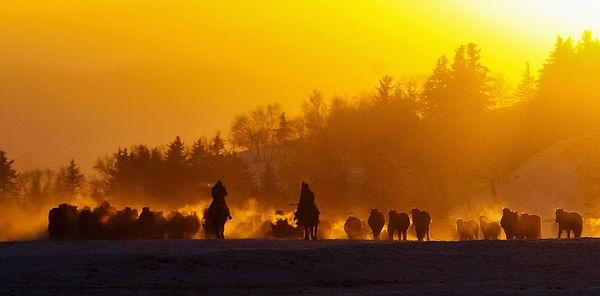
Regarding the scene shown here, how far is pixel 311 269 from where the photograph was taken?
31.0 meters

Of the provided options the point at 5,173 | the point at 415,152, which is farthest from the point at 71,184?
the point at 415,152

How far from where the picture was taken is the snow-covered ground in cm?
2689

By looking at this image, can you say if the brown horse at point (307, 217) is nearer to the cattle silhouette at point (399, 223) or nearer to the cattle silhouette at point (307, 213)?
the cattle silhouette at point (307, 213)

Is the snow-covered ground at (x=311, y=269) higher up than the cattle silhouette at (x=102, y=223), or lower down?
lower down

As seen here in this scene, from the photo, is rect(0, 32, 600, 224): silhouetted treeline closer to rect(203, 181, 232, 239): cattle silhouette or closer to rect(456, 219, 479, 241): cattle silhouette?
rect(456, 219, 479, 241): cattle silhouette

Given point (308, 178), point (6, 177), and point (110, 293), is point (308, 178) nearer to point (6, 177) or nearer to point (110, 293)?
point (6, 177)

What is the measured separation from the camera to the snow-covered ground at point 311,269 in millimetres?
26891

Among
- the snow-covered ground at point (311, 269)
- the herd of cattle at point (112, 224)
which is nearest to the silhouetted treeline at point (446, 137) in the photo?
the herd of cattle at point (112, 224)

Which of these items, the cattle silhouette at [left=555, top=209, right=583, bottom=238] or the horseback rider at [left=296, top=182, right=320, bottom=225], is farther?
the cattle silhouette at [left=555, top=209, right=583, bottom=238]

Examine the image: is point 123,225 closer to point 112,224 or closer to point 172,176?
point 112,224

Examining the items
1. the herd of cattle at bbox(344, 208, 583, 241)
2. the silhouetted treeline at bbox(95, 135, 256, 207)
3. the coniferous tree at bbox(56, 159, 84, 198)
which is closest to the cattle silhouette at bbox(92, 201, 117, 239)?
the herd of cattle at bbox(344, 208, 583, 241)

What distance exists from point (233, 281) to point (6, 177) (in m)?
78.0

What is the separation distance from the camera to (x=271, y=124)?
191250 millimetres

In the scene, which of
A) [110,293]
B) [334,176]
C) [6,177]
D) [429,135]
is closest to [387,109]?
[429,135]
